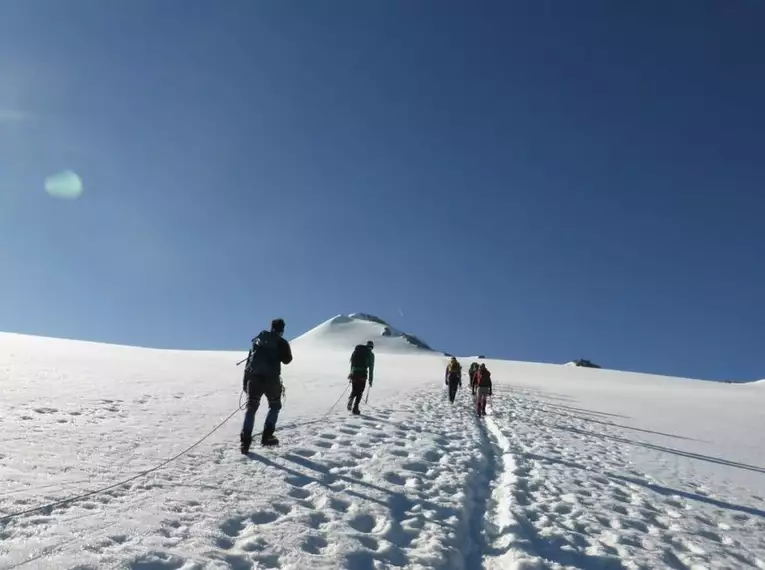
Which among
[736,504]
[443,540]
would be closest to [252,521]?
[443,540]

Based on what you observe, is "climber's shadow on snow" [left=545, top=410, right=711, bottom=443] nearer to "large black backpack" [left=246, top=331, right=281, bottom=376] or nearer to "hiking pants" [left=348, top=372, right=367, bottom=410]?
"hiking pants" [left=348, top=372, right=367, bottom=410]

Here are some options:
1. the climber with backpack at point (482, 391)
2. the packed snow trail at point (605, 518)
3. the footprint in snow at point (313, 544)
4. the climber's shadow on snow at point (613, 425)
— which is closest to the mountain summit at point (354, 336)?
the climber's shadow on snow at point (613, 425)

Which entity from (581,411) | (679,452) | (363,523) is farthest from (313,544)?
(581,411)

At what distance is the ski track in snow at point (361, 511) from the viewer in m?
4.88

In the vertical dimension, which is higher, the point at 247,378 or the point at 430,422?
the point at 247,378

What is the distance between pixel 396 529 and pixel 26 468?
197 inches

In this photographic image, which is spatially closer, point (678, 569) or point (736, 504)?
point (678, 569)

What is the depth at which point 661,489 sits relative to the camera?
9.77 metres

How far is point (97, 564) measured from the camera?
4262 millimetres

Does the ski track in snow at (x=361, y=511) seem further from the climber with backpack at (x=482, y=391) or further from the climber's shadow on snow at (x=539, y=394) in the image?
the climber's shadow on snow at (x=539, y=394)

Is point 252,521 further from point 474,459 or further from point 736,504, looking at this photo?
point 736,504

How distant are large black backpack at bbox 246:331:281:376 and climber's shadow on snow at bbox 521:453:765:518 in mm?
6255

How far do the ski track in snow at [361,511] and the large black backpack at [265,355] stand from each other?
1.46 metres

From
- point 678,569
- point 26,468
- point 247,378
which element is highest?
point 247,378
